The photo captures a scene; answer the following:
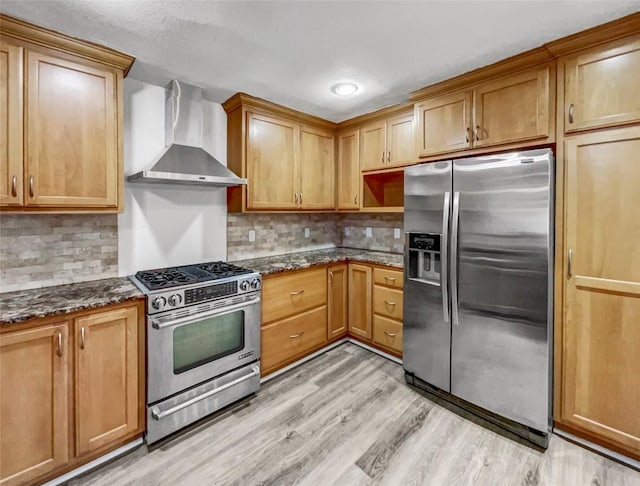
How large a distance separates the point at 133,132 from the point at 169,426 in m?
2.09

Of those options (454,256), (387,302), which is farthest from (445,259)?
(387,302)

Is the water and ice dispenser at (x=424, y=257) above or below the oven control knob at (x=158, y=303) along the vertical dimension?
above

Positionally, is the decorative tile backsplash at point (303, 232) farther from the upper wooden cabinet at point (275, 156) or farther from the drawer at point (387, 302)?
the drawer at point (387, 302)

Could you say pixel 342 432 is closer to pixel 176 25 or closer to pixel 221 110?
pixel 176 25

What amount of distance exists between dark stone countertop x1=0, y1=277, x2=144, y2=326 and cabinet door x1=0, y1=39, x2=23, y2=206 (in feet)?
1.75

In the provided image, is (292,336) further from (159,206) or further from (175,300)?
(159,206)

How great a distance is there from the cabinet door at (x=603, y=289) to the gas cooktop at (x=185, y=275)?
219 cm

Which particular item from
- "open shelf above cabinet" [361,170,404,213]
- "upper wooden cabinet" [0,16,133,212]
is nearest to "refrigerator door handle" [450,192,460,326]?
"open shelf above cabinet" [361,170,404,213]

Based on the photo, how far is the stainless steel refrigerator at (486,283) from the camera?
183 cm

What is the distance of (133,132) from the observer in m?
2.33

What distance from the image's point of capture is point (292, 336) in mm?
2783

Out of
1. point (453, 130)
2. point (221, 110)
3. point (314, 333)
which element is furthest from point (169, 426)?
point (453, 130)

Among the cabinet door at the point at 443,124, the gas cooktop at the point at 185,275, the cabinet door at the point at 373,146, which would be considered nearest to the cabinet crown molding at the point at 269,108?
the cabinet door at the point at 373,146

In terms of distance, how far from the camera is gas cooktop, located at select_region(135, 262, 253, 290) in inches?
78.6
